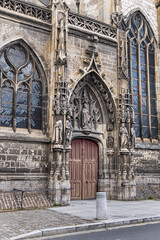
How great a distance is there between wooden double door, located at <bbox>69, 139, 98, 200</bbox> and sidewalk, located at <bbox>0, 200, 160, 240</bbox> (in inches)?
104

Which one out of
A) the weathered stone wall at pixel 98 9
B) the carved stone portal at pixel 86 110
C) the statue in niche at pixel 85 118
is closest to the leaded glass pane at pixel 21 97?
the carved stone portal at pixel 86 110

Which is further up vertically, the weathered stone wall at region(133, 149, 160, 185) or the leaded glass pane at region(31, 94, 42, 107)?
the leaded glass pane at region(31, 94, 42, 107)

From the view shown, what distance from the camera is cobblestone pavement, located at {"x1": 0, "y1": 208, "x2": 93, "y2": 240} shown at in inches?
289

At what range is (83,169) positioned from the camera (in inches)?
553

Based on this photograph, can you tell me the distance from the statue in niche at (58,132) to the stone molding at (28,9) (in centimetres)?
462

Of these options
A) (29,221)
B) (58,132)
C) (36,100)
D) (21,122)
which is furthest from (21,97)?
(29,221)

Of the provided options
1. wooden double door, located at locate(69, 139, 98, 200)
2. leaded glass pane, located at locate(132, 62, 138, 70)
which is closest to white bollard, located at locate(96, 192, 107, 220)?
wooden double door, located at locate(69, 139, 98, 200)

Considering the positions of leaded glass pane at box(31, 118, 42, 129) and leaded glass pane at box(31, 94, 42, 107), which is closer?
leaded glass pane at box(31, 118, 42, 129)

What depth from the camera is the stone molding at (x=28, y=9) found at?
41.5 feet

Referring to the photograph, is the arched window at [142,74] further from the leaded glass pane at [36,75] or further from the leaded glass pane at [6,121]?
the leaded glass pane at [6,121]

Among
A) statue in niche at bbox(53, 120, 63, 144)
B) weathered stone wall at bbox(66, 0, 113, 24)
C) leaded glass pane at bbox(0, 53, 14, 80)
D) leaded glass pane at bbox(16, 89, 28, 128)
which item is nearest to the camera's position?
statue in niche at bbox(53, 120, 63, 144)

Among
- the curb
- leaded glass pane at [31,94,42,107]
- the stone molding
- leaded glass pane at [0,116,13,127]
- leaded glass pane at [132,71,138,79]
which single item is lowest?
the curb

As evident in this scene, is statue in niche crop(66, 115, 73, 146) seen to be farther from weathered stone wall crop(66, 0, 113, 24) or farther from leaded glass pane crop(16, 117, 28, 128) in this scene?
weathered stone wall crop(66, 0, 113, 24)

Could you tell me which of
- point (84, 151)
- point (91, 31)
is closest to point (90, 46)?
point (91, 31)
